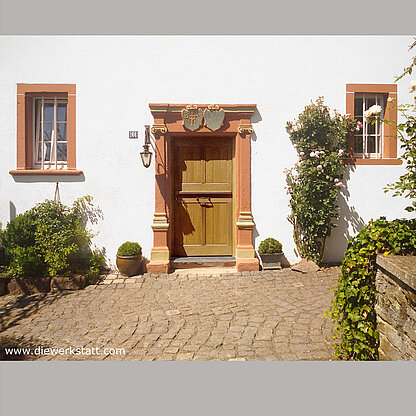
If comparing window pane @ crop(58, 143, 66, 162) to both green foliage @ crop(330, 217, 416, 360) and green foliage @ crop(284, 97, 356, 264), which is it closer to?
green foliage @ crop(284, 97, 356, 264)

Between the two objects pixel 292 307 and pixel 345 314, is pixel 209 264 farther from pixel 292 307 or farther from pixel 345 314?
pixel 345 314

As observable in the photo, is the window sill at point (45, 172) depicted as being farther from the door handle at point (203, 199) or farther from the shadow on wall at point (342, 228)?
the shadow on wall at point (342, 228)

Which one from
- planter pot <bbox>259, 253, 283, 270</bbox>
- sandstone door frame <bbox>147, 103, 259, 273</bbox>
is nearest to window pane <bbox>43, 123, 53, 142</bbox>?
sandstone door frame <bbox>147, 103, 259, 273</bbox>

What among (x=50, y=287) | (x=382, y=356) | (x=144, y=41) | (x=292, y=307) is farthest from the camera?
(x=144, y=41)

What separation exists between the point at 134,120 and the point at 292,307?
13.8 ft

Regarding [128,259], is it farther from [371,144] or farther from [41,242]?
[371,144]

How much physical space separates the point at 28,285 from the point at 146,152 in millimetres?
2912

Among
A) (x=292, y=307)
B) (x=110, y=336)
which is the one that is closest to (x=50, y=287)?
(x=110, y=336)

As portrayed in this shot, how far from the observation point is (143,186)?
18.9 ft

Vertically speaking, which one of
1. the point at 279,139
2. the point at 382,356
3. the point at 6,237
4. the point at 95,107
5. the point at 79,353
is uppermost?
the point at 95,107

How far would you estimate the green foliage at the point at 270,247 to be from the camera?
5.62 meters

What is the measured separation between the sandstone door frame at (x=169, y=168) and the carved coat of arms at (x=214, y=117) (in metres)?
0.08

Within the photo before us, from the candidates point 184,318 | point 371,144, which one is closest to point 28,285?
point 184,318

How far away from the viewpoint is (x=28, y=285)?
4844mm
